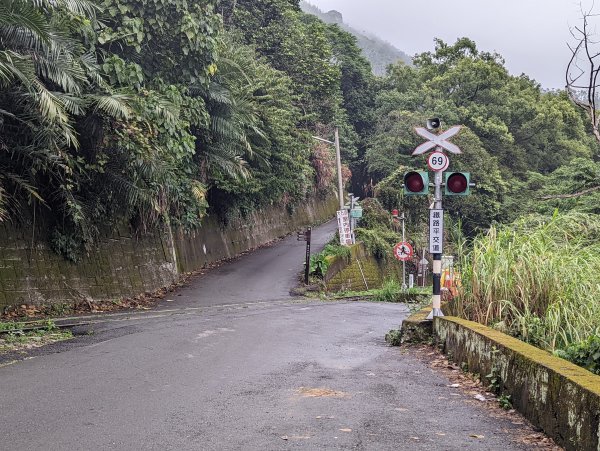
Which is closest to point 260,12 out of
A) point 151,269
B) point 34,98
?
point 151,269

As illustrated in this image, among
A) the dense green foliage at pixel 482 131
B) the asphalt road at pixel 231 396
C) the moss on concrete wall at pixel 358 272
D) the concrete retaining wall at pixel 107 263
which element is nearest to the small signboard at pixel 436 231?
the asphalt road at pixel 231 396

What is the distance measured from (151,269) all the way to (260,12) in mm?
22533

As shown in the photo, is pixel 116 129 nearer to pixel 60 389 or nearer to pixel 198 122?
pixel 198 122

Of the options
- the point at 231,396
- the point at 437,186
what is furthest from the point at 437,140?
the point at 231,396

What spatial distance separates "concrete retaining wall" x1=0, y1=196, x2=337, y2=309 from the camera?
15.4m

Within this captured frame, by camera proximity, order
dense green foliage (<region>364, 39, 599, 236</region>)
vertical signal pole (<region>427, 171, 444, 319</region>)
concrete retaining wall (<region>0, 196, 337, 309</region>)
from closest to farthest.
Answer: vertical signal pole (<region>427, 171, 444, 319</region>) < concrete retaining wall (<region>0, 196, 337, 309</region>) < dense green foliage (<region>364, 39, 599, 236</region>)

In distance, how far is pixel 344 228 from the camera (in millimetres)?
33219

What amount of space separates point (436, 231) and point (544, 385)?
219 inches

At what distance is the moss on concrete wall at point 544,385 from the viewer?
14.3 feet

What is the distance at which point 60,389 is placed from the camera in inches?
270

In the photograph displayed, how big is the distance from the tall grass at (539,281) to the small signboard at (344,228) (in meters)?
21.9

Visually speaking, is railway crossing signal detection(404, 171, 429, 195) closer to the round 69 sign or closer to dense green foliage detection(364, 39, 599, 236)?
the round 69 sign

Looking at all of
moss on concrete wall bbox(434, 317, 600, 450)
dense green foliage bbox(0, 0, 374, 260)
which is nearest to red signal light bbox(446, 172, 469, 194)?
moss on concrete wall bbox(434, 317, 600, 450)

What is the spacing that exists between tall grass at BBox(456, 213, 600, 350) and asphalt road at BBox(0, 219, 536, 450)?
1.27 meters
